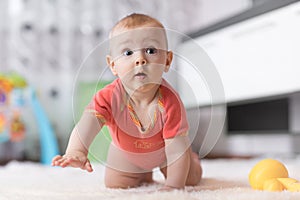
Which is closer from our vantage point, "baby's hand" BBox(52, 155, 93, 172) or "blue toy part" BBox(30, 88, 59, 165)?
"baby's hand" BBox(52, 155, 93, 172)

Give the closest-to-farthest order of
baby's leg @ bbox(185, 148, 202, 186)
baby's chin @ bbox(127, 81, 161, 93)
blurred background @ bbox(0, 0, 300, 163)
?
baby's chin @ bbox(127, 81, 161, 93), baby's leg @ bbox(185, 148, 202, 186), blurred background @ bbox(0, 0, 300, 163)

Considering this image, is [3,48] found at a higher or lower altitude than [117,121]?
higher

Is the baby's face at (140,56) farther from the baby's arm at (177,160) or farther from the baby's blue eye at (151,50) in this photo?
the baby's arm at (177,160)

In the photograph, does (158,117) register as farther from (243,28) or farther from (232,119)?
(232,119)

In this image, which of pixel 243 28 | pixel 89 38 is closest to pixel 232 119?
pixel 243 28

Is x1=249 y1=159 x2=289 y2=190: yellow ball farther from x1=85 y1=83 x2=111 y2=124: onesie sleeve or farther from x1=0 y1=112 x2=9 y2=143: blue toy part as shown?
x1=0 y1=112 x2=9 y2=143: blue toy part

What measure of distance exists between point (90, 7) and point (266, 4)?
1.17 m

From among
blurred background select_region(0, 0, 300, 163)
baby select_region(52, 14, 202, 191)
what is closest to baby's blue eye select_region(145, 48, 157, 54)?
baby select_region(52, 14, 202, 191)

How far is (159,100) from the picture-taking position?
35.3 inches

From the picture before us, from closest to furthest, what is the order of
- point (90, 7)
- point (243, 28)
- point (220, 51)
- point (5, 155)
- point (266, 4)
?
point (266, 4), point (243, 28), point (220, 51), point (5, 155), point (90, 7)

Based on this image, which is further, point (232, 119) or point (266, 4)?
point (232, 119)

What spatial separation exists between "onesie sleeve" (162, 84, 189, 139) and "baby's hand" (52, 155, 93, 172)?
0.55ft

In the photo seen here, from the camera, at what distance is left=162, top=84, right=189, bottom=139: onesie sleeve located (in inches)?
34.5

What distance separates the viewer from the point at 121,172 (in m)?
1.04
